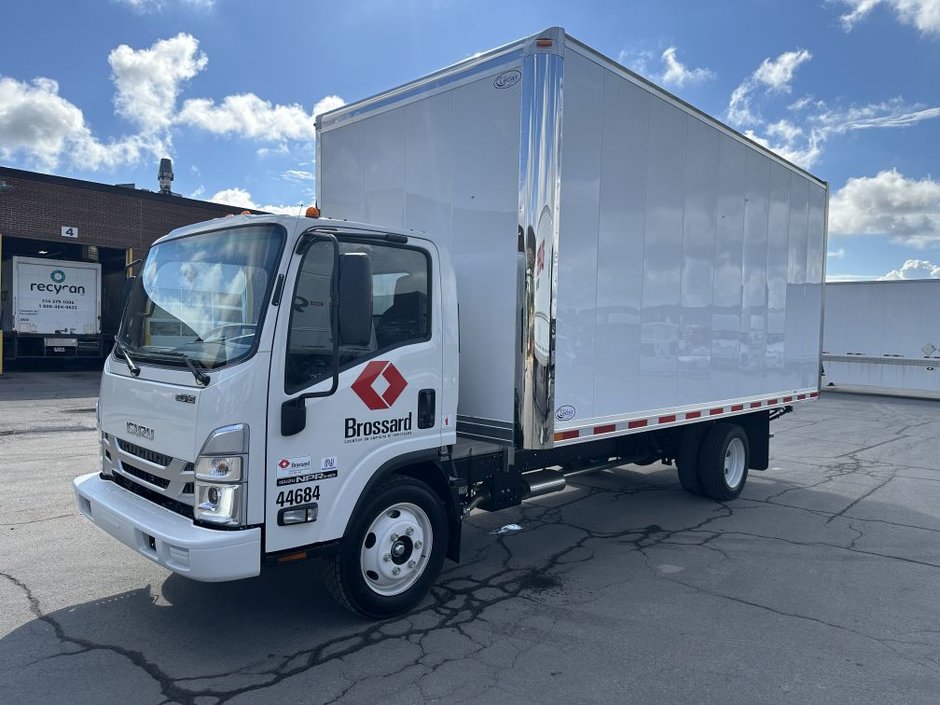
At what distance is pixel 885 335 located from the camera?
21.3 m

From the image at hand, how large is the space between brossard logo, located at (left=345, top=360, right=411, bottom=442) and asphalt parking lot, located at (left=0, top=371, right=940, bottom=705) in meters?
1.26

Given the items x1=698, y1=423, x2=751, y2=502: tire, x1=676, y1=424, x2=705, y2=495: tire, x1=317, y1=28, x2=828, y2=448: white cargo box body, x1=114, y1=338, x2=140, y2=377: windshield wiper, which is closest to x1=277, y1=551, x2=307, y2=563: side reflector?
x1=114, y1=338, x2=140, y2=377: windshield wiper

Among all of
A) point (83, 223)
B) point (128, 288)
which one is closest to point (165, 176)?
point (83, 223)

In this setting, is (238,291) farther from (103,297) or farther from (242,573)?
(103,297)

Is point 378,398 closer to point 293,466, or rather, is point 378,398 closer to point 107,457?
point 293,466

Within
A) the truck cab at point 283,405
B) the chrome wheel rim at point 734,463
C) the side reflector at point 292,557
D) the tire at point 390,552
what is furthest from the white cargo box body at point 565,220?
the side reflector at point 292,557

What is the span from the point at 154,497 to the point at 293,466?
1000 mm

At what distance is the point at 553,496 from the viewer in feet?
26.5

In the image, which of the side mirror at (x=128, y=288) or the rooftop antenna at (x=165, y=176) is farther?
the rooftop antenna at (x=165, y=176)

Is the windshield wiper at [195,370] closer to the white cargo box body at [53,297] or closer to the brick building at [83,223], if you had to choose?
the brick building at [83,223]

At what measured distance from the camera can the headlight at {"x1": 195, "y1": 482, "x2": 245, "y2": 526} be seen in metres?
3.55

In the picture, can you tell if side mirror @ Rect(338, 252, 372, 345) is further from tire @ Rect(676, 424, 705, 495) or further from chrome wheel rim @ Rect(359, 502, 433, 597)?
tire @ Rect(676, 424, 705, 495)

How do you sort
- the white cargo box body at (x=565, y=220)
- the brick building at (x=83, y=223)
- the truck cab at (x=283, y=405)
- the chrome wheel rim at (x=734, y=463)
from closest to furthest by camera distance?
the truck cab at (x=283, y=405) < the white cargo box body at (x=565, y=220) < the chrome wheel rim at (x=734, y=463) < the brick building at (x=83, y=223)

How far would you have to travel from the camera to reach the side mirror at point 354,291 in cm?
368
